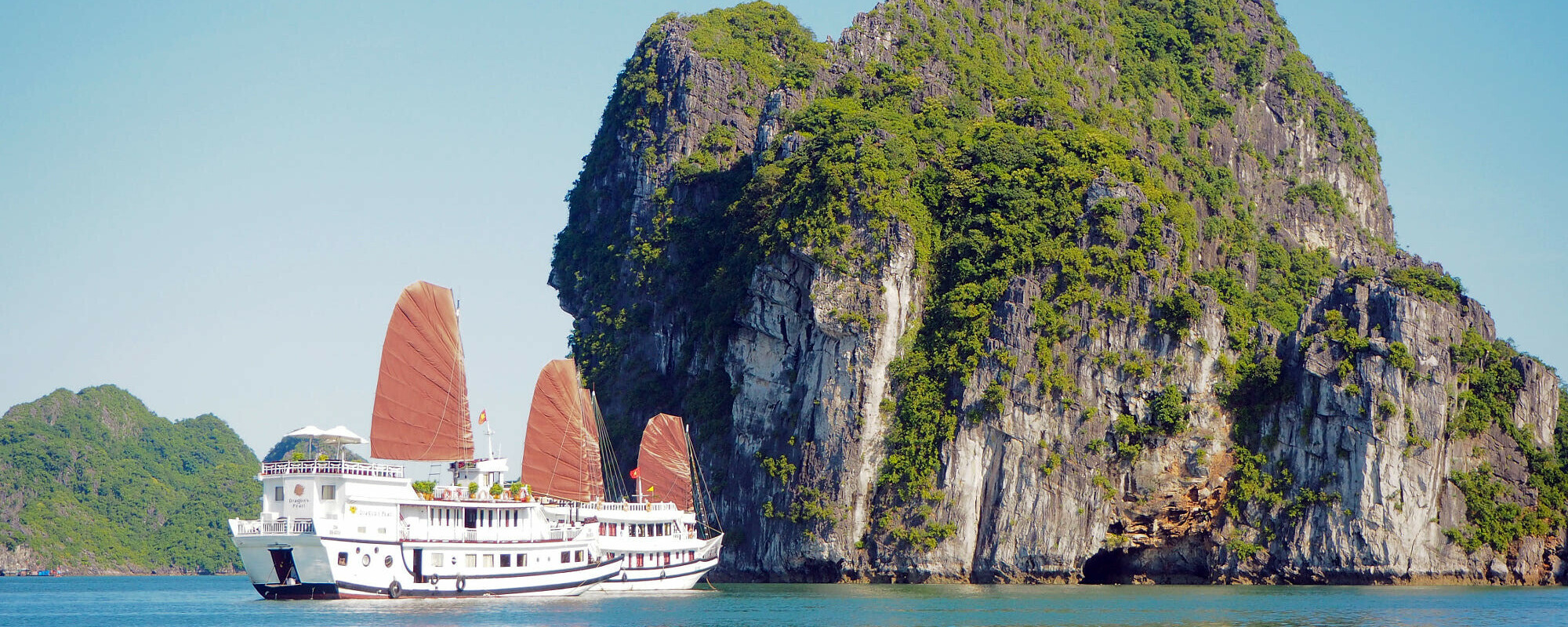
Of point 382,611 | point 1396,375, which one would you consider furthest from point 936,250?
point 382,611

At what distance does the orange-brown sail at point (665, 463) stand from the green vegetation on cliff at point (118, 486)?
5955cm

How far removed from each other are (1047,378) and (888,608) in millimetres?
15682

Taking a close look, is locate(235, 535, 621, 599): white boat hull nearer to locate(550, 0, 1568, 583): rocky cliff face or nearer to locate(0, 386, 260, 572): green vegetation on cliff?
locate(550, 0, 1568, 583): rocky cliff face

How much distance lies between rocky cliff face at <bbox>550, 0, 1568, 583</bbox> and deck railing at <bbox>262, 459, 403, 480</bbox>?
1982 centimetres

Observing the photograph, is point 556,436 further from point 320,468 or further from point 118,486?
point 118,486

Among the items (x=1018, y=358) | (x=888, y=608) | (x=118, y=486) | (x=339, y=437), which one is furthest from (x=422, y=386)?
(x=118, y=486)

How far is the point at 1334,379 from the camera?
5497 cm

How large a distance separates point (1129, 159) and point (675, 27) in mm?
24123

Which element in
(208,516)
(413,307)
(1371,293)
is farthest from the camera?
(208,516)

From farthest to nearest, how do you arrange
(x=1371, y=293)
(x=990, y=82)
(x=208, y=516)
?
(x=208, y=516) < (x=990, y=82) < (x=1371, y=293)

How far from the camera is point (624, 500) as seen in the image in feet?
169

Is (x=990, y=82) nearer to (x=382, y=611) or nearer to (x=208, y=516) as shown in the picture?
(x=382, y=611)

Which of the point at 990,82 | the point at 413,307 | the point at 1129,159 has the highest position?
the point at 990,82

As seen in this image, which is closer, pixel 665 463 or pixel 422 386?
pixel 422 386
